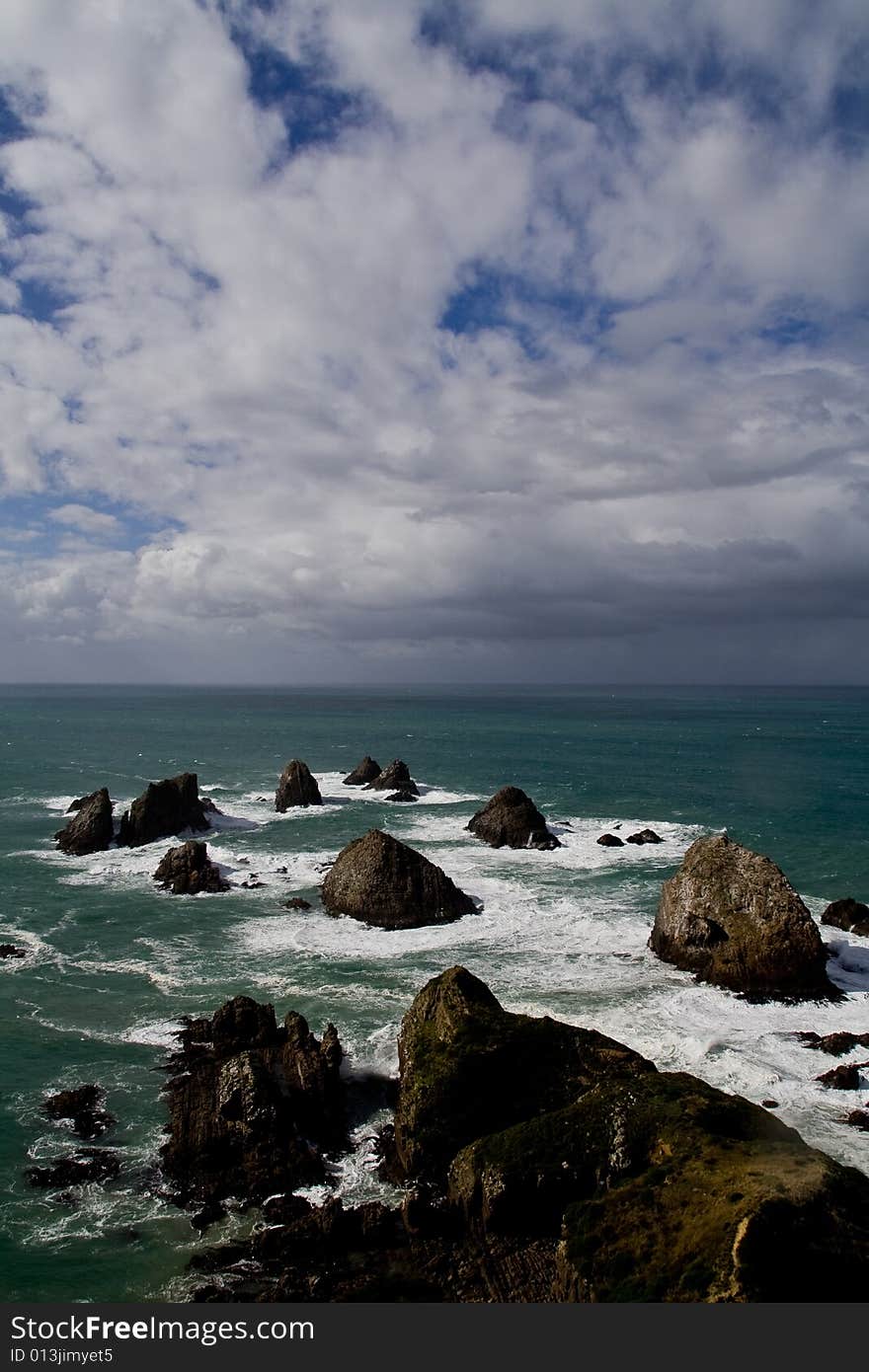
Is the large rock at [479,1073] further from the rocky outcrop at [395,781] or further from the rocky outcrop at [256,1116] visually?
the rocky outcrop at [395,781]

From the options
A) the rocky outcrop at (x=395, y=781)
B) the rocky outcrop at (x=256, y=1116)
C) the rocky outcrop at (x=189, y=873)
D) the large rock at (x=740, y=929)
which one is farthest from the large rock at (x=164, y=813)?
the large rock at (x=740, y=929)

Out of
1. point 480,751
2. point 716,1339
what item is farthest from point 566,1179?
point 480,751

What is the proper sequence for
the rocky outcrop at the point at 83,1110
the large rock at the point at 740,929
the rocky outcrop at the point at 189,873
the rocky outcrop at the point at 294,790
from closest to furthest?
the rocky outcrop at the point at 83,1110 < the large rock at the point at 740,929 < the rocky outcrop at the point at 189,873 < the rocky outcrop at the point at 294,790

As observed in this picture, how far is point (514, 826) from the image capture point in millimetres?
64562

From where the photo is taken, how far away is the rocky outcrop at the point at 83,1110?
24.9 meters

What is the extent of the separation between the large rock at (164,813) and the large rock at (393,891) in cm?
2505

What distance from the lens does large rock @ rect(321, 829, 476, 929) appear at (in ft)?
149

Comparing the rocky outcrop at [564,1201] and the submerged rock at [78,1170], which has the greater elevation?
the rocky outcrop at [564,1201]

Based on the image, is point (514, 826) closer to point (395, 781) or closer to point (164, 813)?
point (164, 813)

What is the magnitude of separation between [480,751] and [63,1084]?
369 feet

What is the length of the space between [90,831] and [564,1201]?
2139 inches

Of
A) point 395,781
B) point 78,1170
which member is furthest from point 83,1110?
point 395,781

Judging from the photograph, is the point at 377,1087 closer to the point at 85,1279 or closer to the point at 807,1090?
the point at 85,1279

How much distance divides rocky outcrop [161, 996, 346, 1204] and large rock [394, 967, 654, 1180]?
2.61 meters
